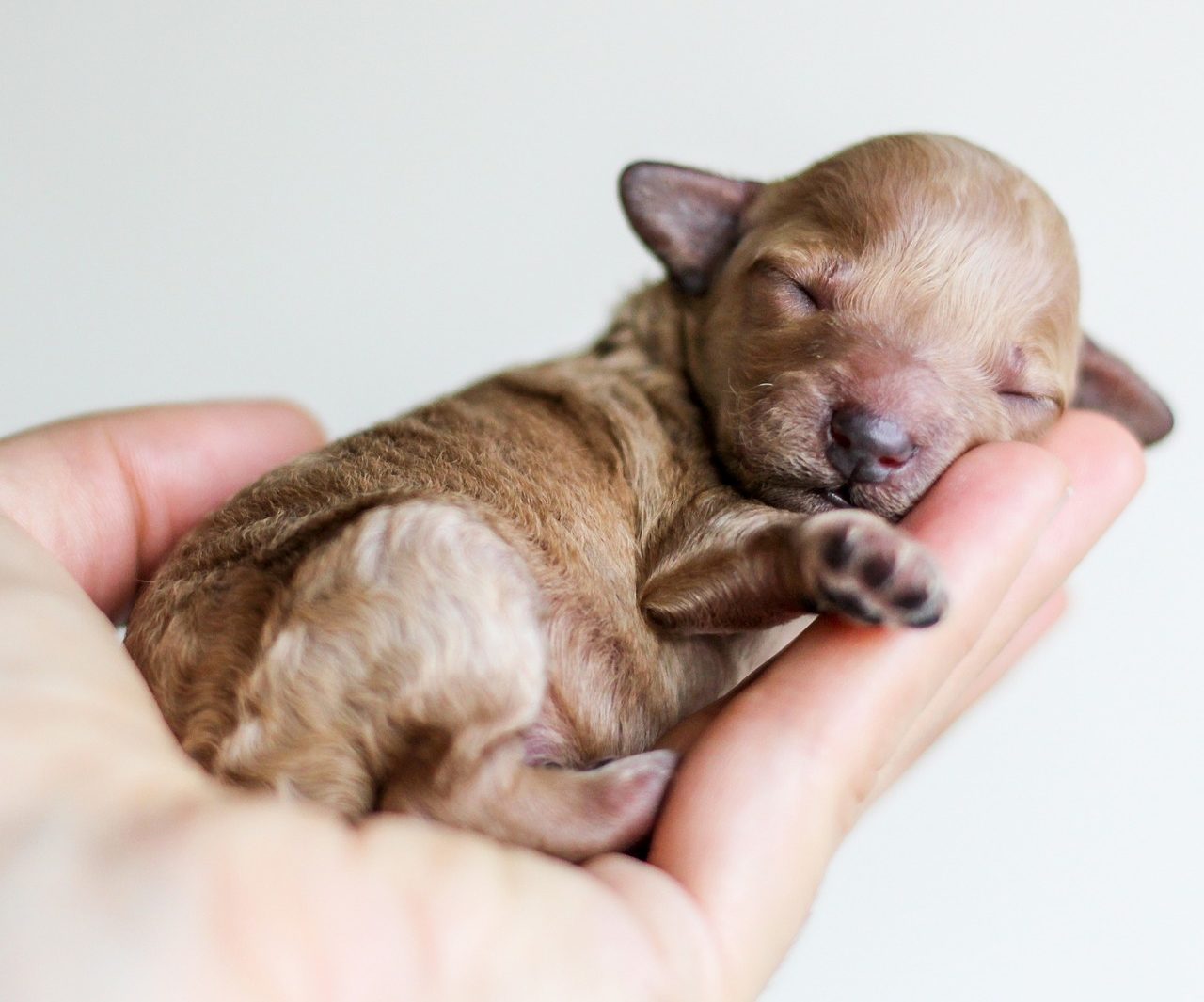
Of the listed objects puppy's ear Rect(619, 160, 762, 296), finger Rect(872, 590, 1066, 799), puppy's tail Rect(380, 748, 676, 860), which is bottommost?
finger Rect(872, 590, 1066, 799)

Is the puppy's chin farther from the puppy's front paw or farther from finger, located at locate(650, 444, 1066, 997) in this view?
the puppy's front paw

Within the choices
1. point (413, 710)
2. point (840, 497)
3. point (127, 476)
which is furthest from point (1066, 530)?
point (127, 476)

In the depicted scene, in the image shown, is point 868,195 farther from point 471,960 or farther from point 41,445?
point 41,445

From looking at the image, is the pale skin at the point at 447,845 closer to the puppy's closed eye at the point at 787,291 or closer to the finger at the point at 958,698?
the finger at the point at 958,698

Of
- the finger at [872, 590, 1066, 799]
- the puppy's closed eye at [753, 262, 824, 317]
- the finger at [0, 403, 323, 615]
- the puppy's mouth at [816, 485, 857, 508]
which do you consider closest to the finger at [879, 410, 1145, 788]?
the finger at [872, 590, 1066, 799]

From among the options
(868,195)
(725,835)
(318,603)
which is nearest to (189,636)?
(318,603)

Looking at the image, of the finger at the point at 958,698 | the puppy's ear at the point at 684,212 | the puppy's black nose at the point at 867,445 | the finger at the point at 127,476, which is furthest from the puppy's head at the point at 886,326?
the finger at the point at 127,476

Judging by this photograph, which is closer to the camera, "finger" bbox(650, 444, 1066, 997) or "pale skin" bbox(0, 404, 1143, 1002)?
"pale skin" bbox(0, 404, 1143, 1002)
